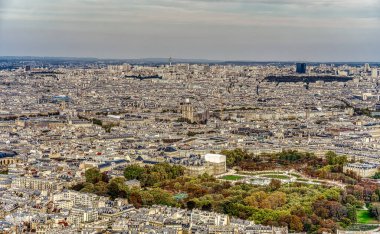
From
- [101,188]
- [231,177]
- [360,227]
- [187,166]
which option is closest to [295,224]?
[360,227]

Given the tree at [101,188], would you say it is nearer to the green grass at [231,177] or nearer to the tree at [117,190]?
the tree at [117,190]

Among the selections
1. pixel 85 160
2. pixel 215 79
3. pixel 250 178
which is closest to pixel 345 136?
pixel 250 178

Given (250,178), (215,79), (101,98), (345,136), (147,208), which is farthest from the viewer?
(215,79)

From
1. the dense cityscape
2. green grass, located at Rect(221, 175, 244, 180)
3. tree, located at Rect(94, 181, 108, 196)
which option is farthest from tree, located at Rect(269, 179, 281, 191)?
tree, located at Rect(94, 181, 108, 196)

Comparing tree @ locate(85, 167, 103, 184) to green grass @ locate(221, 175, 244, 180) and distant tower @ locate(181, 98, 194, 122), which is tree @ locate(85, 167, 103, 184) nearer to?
green grass @ locate(221, 175, 244, 180)

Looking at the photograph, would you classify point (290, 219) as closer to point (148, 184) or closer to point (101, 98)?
point (148, 184)

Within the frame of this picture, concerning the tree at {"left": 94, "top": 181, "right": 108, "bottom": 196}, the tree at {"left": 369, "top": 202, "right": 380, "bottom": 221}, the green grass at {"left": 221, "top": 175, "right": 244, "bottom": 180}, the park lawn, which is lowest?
the green grass at {"left": 221, "top": 175, "right": 244, "bottom": 180}
